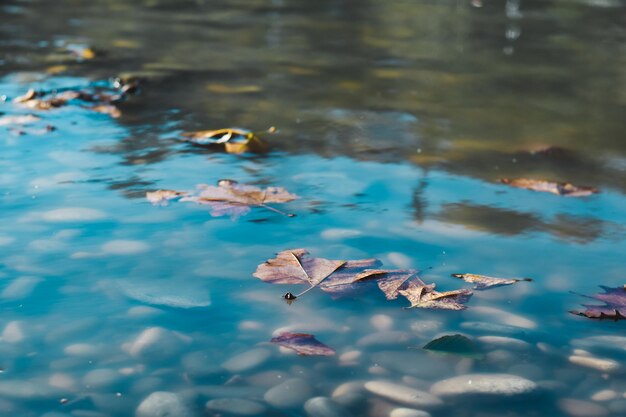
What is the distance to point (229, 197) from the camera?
2.41m

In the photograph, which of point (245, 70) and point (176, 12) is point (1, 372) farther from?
point (176, 12)

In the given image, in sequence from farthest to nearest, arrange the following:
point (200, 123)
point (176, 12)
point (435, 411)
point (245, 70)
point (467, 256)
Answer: point (176, 12) → point (245, 70) → point (200, 123) → point (467, 256) → point (435, 411)

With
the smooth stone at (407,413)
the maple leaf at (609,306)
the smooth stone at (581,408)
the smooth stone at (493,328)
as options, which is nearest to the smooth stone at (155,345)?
the smooth stone at (407,413)

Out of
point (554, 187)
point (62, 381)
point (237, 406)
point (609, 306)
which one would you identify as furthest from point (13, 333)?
point (554, 187)

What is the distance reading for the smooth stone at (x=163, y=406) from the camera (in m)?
1.41

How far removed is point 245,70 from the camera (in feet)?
14.2

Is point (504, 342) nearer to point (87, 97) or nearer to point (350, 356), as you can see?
point (350, 356)

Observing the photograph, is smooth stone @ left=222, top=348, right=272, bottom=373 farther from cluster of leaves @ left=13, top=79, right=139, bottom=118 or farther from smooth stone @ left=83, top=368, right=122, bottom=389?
cluster of leaves @ left=13, top=79, right=139, bottom=118

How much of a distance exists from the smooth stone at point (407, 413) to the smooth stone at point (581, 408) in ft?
0.83

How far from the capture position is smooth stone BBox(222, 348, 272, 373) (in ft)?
5.13

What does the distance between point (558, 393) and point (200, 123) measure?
210 cm

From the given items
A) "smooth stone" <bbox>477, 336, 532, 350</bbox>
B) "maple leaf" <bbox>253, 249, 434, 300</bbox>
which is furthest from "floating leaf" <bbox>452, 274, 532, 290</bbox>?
"smooth stone" <bbox>477, 336, 532, 350</bbox>

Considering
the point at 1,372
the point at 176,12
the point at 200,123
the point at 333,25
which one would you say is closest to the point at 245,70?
the point at 200,123

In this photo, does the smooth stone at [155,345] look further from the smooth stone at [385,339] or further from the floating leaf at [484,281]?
the floating leaf at [484,281]
